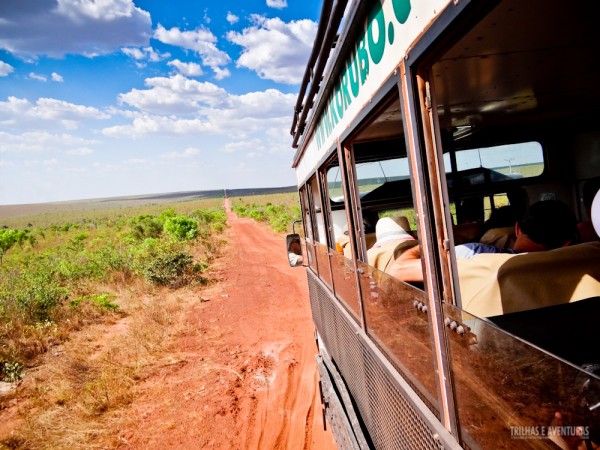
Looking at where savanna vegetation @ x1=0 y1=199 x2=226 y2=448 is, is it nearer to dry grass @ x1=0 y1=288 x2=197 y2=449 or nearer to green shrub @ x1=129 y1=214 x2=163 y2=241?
dry grass @ x1=0 y1=288 x2=197 y2=449

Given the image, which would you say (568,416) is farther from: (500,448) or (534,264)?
(534,264)

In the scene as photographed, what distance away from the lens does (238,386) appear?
5418mm

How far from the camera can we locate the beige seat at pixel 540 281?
1612mm

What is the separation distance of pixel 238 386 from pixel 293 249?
6.87 ft

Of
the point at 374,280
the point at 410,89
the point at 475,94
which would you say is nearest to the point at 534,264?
the point at 374,280

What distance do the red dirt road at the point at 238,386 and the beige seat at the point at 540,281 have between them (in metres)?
3.03

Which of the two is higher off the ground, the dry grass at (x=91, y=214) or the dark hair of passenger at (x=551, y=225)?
the dry grass at (x=91, y=214)

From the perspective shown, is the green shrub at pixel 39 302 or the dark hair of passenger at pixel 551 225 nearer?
the dark hair of passenger at pixel 551 225

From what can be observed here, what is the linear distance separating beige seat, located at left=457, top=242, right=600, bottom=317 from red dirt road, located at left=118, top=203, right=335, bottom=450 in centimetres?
303

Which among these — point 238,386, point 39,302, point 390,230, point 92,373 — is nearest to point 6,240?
point 39,302

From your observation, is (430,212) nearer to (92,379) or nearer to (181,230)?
(92,379)

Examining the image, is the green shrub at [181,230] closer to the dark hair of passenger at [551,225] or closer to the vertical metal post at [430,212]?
the dark hair of passenger at [551,225]

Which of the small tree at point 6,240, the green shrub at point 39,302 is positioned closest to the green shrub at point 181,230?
the small tree at point 6,240

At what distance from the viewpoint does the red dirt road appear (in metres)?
4.34
